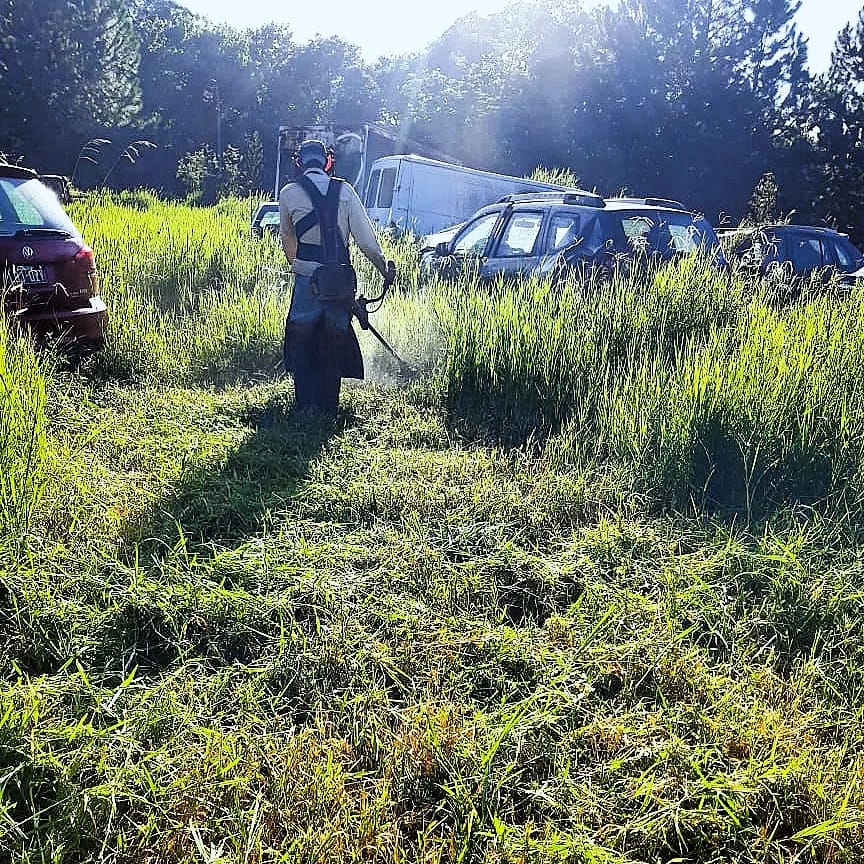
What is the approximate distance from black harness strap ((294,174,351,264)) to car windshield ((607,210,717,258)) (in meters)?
4.34

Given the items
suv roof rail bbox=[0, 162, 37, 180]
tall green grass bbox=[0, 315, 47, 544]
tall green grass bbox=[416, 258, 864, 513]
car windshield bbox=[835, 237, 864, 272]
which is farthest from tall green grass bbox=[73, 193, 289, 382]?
car windshield bbox=[835, 237, 864, 272]

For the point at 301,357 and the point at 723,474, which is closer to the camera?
the point at 723,474

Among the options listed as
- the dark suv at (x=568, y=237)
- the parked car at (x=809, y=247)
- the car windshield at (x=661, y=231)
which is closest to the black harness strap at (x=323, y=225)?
the dark suv at (x=568, y=237)

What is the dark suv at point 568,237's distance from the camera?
28.1 ft

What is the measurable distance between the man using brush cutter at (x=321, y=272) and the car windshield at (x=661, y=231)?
4.24 metres

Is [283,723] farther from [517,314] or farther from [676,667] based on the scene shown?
[517,314]

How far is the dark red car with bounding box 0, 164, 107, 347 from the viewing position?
18.4 feet

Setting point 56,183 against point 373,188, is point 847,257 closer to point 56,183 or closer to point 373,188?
point 373,188

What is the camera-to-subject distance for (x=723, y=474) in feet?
13.8

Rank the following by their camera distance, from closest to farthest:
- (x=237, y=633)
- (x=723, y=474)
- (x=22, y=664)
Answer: (x=22, y=664) < (x=237, y=633) < (x=723, y=474)

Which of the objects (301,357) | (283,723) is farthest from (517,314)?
(283,723)

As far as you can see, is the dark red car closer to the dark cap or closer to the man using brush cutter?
the man using brush cutter

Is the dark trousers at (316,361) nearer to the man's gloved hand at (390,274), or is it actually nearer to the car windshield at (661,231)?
the man's gloved hand at (390,274)

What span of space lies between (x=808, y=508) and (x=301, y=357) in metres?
3.30
